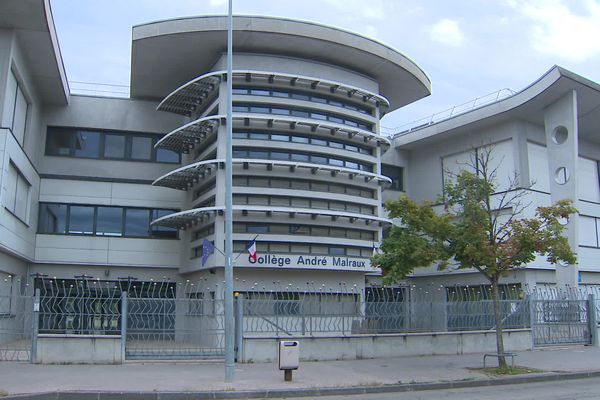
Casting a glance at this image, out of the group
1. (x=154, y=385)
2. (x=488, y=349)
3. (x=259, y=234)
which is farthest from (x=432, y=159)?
(x=154, y=385)

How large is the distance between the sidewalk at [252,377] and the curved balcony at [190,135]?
12825mm

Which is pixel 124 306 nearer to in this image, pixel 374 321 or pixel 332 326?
pixel 332 326

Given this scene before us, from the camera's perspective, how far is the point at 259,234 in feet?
89.4

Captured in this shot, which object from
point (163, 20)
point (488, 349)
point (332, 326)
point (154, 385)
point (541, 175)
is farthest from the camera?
point (541, 175)

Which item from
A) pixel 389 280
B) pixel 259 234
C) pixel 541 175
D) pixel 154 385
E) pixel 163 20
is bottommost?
pixel 154 385

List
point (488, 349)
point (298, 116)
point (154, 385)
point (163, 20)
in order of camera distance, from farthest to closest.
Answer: point (298, 116) < point (163, 20) < point (488, 349) < point (154, 385)

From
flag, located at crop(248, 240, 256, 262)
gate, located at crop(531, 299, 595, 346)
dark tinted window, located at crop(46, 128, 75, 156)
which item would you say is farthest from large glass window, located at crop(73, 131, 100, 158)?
gate, located at crop(531, 299, 595, 346)

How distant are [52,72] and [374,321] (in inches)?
736

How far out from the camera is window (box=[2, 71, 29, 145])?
23703 mm

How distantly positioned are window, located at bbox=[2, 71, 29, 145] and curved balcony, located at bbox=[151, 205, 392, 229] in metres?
7.59

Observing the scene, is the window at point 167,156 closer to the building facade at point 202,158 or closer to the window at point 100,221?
the building facade at point 202,158

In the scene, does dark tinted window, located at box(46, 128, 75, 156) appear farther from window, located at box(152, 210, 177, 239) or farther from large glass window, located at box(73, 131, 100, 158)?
window, located at box(152, 210, 177, 239)

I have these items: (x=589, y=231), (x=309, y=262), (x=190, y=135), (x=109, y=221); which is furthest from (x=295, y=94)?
(x=589, y=231)

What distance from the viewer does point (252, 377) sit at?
15.4m
